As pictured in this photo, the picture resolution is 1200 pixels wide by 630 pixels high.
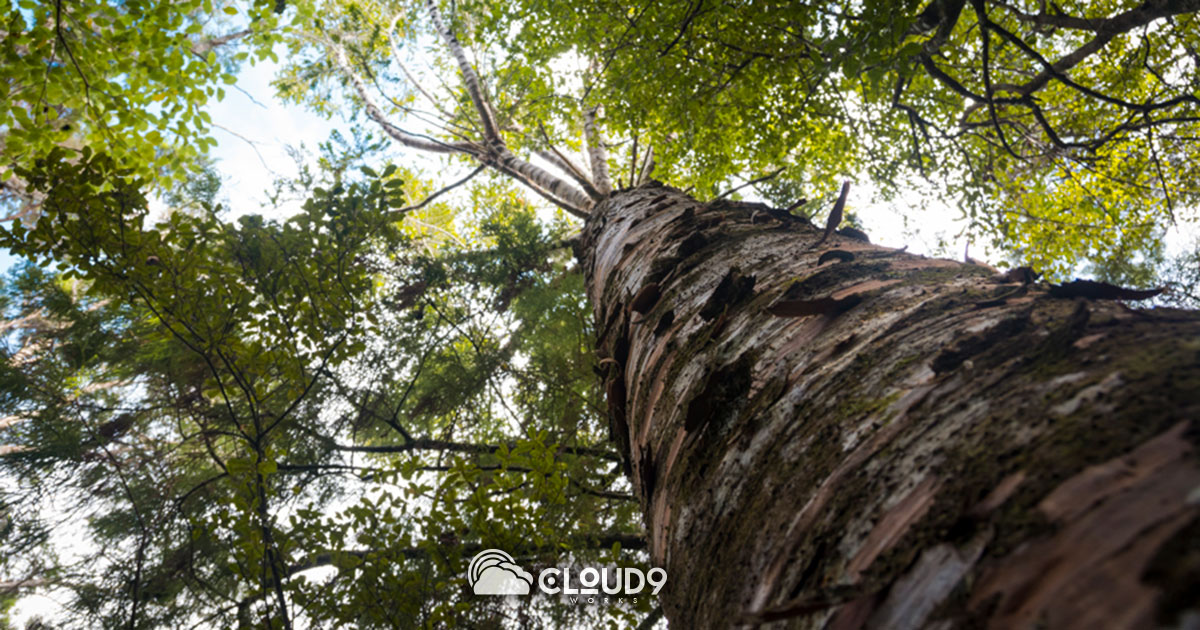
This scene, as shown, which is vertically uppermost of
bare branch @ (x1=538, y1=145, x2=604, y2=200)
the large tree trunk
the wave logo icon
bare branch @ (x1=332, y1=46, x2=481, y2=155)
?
bare branch @ (x1=332, y1=46, x2=481, y2=155)

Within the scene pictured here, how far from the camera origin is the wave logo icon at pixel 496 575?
7.87 ft

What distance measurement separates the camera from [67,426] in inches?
120

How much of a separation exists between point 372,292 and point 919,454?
3.93 meters

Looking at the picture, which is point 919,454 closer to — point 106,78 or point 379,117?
point 106,78

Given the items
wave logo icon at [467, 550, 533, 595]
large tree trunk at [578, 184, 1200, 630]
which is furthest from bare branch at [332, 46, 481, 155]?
large tree trunk at [578, 184, 1200, 630]

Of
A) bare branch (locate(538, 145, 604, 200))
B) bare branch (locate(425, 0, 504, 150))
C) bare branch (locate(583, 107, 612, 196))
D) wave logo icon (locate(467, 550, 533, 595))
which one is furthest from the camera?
bare branch (locate(425, 0, 504, 150))

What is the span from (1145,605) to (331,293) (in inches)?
125

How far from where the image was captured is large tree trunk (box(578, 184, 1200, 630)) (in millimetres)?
399

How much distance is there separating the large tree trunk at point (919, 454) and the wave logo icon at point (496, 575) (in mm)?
1372

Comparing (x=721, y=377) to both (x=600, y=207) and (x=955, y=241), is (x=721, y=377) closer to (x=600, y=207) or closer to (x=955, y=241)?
(x=600, y=207)

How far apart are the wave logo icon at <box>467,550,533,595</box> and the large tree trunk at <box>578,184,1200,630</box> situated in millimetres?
1372

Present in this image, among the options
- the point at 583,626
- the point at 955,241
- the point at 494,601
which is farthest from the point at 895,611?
the point at 955,241

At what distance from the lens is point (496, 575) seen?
2.62 m

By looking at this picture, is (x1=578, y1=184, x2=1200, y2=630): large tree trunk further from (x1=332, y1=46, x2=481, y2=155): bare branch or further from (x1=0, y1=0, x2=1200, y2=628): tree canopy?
(x1=332, y1=46, x2=481, y2=155): bare branch
